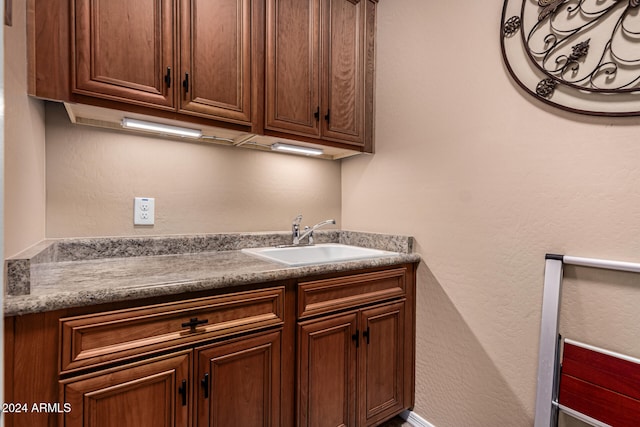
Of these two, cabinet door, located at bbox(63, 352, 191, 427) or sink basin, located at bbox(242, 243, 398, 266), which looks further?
sink basin, located at bbox(242, 243, 398, 266)

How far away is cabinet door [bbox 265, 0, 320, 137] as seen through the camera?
4.78ft

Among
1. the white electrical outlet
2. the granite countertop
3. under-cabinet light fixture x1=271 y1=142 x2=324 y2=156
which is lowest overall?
the granite countertop

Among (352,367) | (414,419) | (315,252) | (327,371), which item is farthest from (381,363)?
(315,252)

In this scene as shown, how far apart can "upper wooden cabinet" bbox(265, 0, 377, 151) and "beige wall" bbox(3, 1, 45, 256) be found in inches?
33.2

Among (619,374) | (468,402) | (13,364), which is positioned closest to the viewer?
(13,364)

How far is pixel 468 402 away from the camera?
55.1 inches

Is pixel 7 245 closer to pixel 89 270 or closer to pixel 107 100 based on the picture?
pixel 89 270

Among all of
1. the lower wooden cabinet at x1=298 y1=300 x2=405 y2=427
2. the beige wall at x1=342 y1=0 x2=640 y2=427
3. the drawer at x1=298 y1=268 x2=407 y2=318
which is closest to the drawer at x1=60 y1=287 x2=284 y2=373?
the drawer at x1=298 y1=268 x2=407 y2=318

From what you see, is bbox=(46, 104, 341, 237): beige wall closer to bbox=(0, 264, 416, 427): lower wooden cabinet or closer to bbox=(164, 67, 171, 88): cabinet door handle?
bbox=(164, 67, 171, 88): cabinet door handle

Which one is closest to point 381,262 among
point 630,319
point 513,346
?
point 513,346

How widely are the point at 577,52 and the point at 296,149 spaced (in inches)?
49.8

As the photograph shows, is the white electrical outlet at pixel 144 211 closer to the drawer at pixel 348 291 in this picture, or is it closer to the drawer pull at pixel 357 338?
the drawer at pixel 348 291

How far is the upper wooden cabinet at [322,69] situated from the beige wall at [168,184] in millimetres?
345

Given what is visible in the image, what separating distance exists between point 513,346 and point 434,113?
112 centimetres
